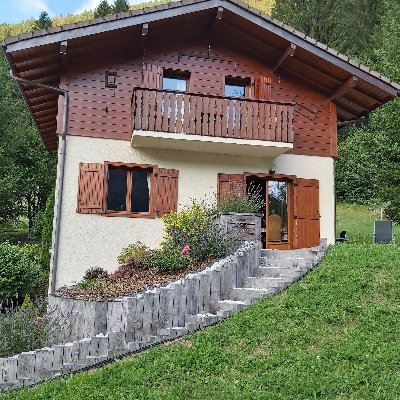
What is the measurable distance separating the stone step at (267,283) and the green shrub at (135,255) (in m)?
2.41

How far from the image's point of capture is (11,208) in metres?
23.7

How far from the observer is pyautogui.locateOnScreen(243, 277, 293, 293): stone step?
908cm

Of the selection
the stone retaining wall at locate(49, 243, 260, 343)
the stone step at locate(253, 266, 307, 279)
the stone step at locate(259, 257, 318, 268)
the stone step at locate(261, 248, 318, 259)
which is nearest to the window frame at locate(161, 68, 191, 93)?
the stone step at locate(261, 248, 318, 259)

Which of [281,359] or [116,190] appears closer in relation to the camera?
[281,359]

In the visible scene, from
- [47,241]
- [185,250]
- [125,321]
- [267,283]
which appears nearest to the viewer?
[125,321]

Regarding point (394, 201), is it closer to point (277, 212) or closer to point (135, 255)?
point (277, 212)

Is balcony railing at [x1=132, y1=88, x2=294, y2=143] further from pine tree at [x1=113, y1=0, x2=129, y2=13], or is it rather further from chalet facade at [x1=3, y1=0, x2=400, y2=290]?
pine tree at [x1=113, y1=0, x2=129, y2=13]

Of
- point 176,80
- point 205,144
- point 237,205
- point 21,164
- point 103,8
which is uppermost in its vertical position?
point 103,8

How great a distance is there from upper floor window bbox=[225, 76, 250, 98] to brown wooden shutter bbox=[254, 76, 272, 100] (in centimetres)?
32

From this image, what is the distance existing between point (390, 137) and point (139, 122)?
39.1 ft

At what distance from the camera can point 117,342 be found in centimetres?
749

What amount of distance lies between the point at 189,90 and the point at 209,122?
67.9 inches

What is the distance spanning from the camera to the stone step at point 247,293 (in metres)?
8.84

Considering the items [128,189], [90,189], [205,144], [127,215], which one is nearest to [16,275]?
[90,189]
